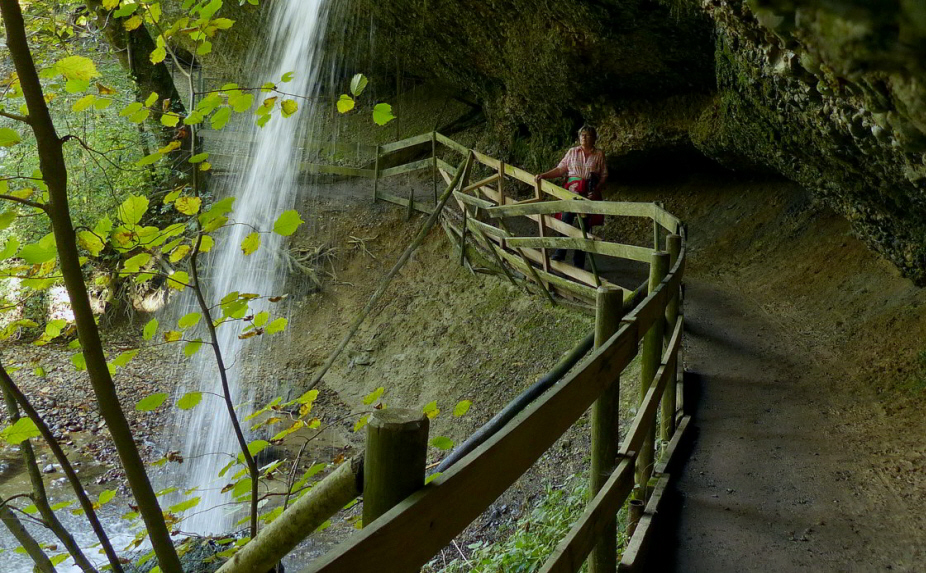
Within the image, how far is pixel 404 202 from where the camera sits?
1327cm

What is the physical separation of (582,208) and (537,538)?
12.0ft

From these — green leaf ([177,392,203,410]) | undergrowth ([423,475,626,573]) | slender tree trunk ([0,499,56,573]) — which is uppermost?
green leaf ([177,392,203,410])

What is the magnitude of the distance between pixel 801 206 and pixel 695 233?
155cm

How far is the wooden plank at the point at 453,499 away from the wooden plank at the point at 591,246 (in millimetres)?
3217

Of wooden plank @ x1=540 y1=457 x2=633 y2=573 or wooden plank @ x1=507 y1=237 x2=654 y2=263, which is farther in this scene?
wooden plank @ x1=507 y1=237 x2=654 y2=263

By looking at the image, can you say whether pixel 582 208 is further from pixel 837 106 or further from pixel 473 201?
pixel 837 106

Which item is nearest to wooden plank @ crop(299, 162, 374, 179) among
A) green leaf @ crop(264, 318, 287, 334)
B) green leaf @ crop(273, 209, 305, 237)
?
green leaf @ crop(264, 318, 287, 334)

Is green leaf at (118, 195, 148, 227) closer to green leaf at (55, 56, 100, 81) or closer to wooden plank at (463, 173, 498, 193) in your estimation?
green leaf at (55, 56, 100, 81)

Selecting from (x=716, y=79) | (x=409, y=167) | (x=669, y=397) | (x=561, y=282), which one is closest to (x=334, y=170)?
(x=409, y=167)

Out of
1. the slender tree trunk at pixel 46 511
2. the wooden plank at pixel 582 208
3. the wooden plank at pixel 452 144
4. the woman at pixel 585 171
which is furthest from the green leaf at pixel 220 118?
the wooden plank at pixel 452 144

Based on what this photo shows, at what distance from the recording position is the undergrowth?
395cm

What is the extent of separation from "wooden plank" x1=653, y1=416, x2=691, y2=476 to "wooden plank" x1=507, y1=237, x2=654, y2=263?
3.89 feet

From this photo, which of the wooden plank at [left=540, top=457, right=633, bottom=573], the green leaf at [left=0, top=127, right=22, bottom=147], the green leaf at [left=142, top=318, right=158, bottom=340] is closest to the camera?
the wooden plank at [left=540, top=457, right=633, bottom=573]

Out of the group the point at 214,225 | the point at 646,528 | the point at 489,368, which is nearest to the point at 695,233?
the point at 489,368
